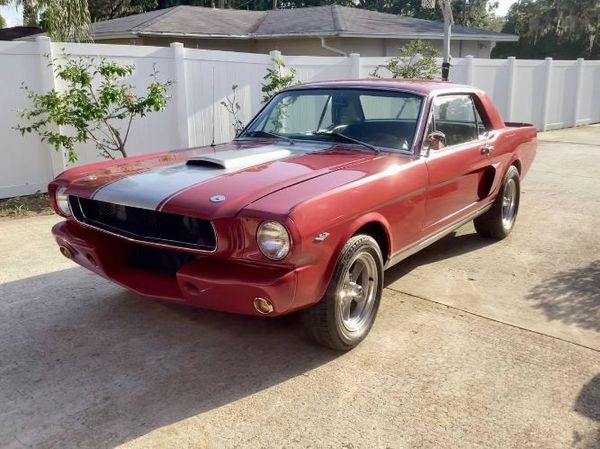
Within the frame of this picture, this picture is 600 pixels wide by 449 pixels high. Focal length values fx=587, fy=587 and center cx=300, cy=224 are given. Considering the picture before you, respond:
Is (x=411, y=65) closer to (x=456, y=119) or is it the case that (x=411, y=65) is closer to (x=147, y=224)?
(x=456, y=119)

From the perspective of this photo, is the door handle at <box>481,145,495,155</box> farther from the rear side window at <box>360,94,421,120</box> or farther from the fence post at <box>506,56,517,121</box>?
the fence post at <box>506,56,517,121</box>

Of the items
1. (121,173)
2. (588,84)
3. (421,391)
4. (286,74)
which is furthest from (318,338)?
(588,84)

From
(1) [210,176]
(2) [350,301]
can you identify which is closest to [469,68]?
(2) [350,301]

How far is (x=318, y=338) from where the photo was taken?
11.4ft

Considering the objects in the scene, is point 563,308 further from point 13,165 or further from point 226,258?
point 13,165

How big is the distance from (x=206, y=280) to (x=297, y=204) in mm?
612

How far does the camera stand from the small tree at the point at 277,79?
31.0 ft

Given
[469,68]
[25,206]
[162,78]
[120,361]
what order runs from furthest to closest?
[469,68]
[162,78]
[25,206]
[120,361]

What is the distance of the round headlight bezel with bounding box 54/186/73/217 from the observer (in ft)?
12.3

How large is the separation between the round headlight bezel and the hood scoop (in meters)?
0.80

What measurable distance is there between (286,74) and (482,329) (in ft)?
23.6

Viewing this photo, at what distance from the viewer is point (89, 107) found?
24.0 ft

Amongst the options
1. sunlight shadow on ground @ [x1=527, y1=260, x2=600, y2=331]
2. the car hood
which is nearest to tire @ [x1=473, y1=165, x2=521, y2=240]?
sunlight shadow on ground @ [x1=527, y1=260, x2=600, y2=331]

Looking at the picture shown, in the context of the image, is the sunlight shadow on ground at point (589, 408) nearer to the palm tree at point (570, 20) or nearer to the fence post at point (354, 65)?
the fence post at point (354, 65)
